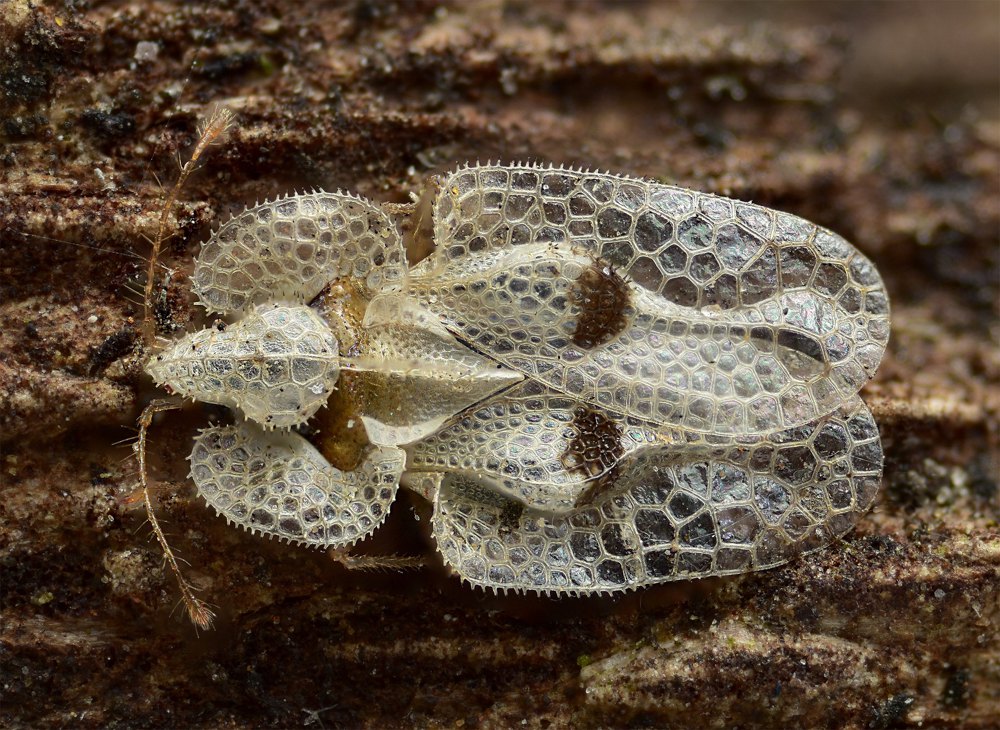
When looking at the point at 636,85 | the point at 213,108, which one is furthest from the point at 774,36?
the point at 213,108

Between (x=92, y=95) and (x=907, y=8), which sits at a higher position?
(x=907, y=8)

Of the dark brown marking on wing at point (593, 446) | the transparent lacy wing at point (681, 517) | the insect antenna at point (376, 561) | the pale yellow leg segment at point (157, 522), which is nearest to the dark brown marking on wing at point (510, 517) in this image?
the transparent lacy wing at point (681, 517)

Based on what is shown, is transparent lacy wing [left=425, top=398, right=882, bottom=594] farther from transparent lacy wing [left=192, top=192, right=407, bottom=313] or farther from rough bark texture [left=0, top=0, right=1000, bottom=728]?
transparent lacy wing [left=192, top=192, right=407, bottom=313]

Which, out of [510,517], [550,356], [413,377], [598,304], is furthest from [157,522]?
[598,304]

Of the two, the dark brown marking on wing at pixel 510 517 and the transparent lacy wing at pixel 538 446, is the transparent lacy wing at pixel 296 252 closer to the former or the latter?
the transparent lacy wing at pixel 538 446

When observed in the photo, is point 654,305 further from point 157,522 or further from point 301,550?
point 157,522

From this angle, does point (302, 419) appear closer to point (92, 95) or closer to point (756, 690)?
point (92, 95)
